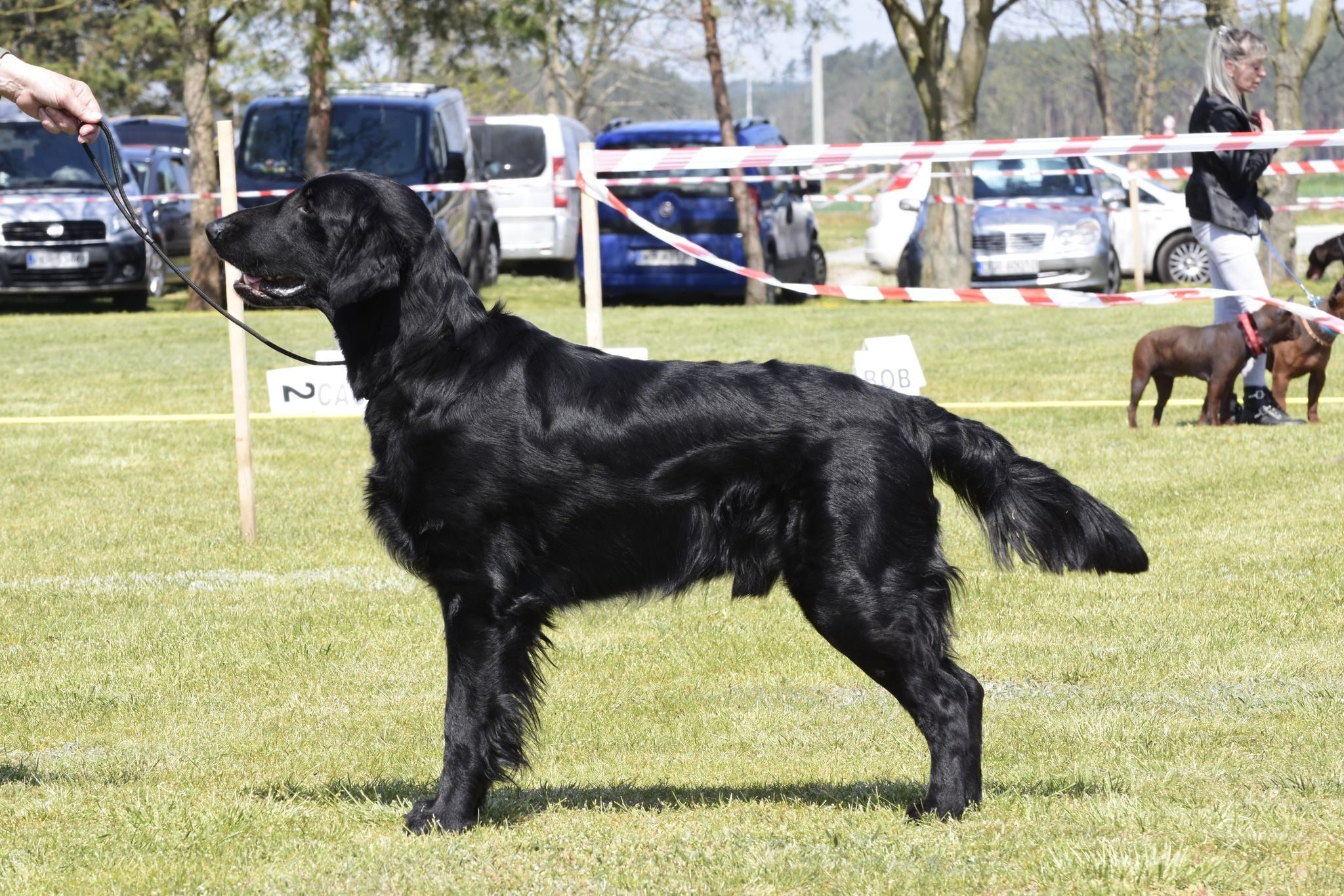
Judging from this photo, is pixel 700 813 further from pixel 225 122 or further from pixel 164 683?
pixel 225 122

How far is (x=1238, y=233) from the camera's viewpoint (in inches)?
365

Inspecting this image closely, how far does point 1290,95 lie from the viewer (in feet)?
75.3

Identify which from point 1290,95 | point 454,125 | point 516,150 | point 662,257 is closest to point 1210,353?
point 662,257

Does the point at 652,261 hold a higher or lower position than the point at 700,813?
higher

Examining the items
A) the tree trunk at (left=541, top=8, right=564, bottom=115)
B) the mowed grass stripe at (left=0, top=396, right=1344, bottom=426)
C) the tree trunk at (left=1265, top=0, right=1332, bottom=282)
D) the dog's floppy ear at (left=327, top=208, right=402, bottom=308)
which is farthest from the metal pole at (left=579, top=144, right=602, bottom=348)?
the tree trunk at (left=1265, top=0, right=1332, bottom=282)

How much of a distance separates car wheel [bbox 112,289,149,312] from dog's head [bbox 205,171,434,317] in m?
17.6

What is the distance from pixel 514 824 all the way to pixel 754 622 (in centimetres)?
221

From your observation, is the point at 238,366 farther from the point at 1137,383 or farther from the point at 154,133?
the point at 154,133

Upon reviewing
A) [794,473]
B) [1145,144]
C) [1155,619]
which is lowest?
[1155,619]

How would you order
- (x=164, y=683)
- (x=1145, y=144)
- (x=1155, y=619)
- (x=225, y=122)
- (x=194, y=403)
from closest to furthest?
(x=164, y=683) < (x=1155, y=619) < (x=225, y=122) < (x=1145, y=144) < (x=194, y=403)

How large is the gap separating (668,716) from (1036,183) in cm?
1764

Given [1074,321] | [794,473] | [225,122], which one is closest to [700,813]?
[794,473]

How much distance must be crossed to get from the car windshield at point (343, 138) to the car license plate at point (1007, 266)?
727 centimetres

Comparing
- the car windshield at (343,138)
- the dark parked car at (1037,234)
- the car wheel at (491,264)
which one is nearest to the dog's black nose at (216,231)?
the dark parked car at (1037,234)
